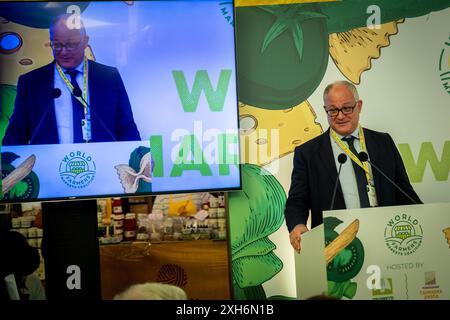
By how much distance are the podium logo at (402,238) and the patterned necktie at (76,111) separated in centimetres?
220

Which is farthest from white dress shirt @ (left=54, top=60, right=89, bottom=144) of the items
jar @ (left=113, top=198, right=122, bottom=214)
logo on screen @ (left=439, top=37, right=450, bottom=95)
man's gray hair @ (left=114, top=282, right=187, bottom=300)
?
logo on screen @ (left=439, top=37, right=450, bottom=95)

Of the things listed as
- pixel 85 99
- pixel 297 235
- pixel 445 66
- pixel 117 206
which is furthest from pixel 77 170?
pixel 445 66

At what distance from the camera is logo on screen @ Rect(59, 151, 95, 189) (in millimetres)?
3326

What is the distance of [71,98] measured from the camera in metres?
3.38

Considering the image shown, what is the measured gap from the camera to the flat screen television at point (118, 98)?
11.0 feet

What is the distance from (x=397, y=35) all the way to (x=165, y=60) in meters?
1.65

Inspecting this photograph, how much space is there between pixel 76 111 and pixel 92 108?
108 millimetres

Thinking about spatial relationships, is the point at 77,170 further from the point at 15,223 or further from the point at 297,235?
the point at 297,235

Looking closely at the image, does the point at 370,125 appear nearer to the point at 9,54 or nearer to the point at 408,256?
the point at 408,256

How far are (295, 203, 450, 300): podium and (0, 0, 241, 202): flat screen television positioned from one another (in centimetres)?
74

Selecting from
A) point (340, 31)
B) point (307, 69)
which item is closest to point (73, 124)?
point (307, 69)

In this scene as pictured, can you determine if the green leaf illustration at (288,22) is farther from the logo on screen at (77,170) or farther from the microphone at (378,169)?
the logo on screen at (77,170)

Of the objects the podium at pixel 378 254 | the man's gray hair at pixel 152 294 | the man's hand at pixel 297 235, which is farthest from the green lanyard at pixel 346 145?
the man's gray hair at pixel 152 294

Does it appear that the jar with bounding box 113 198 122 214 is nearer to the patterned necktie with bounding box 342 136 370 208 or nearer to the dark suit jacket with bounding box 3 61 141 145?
the dark suit jacket with bounding box 3 61 141 145
